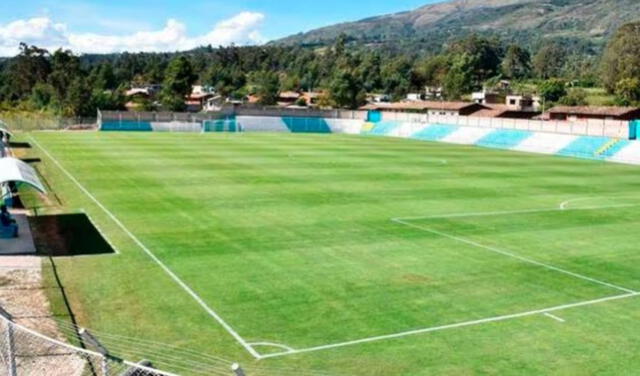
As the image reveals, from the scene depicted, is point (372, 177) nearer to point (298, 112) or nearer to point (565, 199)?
point (565, 199)

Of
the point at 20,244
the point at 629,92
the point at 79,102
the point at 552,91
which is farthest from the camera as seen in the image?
the point at 552,91

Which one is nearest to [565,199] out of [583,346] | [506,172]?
[506,172]

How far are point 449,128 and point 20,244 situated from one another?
5690 cm

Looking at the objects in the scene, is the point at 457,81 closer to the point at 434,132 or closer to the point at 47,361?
the point at 434,132

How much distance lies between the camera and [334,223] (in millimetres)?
26328

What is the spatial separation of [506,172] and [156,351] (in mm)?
34135

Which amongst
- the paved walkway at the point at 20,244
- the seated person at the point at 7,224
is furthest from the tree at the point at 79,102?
the seated person at the point at 7,224

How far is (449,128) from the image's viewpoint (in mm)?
73625


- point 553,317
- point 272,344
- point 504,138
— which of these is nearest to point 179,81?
point 504,138

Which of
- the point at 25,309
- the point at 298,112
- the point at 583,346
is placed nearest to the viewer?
the point at 583,346

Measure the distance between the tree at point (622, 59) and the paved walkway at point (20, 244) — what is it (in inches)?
4838

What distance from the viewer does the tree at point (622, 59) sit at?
130 meters

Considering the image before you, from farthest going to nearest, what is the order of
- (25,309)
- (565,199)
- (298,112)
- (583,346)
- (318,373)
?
(298,112) → (565,199) → (25,309) → (583,346) → (318,373)

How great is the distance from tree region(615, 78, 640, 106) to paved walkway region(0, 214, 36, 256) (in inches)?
4183
